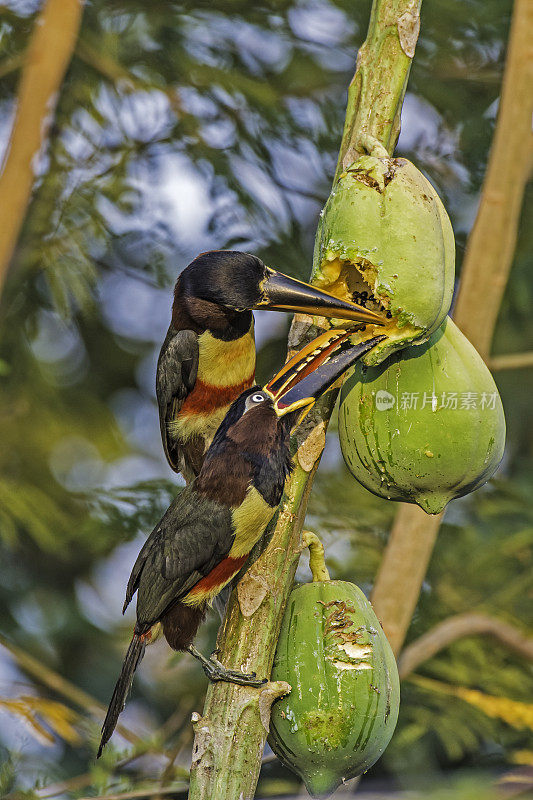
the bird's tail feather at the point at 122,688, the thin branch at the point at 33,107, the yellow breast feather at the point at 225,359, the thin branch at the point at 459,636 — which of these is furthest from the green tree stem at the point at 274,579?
the thin branch at the point at 33,107

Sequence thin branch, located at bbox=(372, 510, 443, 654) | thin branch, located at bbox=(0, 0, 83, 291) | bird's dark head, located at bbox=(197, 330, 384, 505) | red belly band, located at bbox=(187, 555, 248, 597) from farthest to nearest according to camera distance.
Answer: thin branch, located at bbox=(0, 0, 83, 291)
thin branch, located at bbox=(372, 510, 443, 654)
red belly band, located at bbox=(187, 555, 248, 597)
bird's dark head, located at bbox=(197, 330, 384, 505)

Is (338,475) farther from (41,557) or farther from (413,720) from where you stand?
(41,557)

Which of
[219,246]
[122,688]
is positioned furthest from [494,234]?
[122,688]

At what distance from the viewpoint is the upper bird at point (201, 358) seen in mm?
1691

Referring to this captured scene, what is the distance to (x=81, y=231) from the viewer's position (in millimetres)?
2910

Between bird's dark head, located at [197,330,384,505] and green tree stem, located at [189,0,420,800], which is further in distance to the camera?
bird's dark head, located at [197,330,384,505]

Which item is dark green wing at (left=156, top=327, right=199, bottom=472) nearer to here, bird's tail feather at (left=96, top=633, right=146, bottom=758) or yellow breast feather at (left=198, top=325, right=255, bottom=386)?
yellow breast feather at (left=198, top=325, right=255, bottom=386)

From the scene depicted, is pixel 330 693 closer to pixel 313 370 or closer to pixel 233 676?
pixel 233 676

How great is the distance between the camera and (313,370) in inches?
52.2

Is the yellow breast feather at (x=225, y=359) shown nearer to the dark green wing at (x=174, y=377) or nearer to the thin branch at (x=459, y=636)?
the dark green wing at (x=174, y=377)

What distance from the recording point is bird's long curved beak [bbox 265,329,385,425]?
128 centimetres

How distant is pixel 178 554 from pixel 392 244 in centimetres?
61

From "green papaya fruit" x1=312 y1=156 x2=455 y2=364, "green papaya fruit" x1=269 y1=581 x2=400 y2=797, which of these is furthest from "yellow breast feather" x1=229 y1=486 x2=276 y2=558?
"green papaya fruit" x1=312 y1=156 x2=455 y2=364

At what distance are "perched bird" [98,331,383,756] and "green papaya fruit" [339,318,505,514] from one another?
0.09 metres
